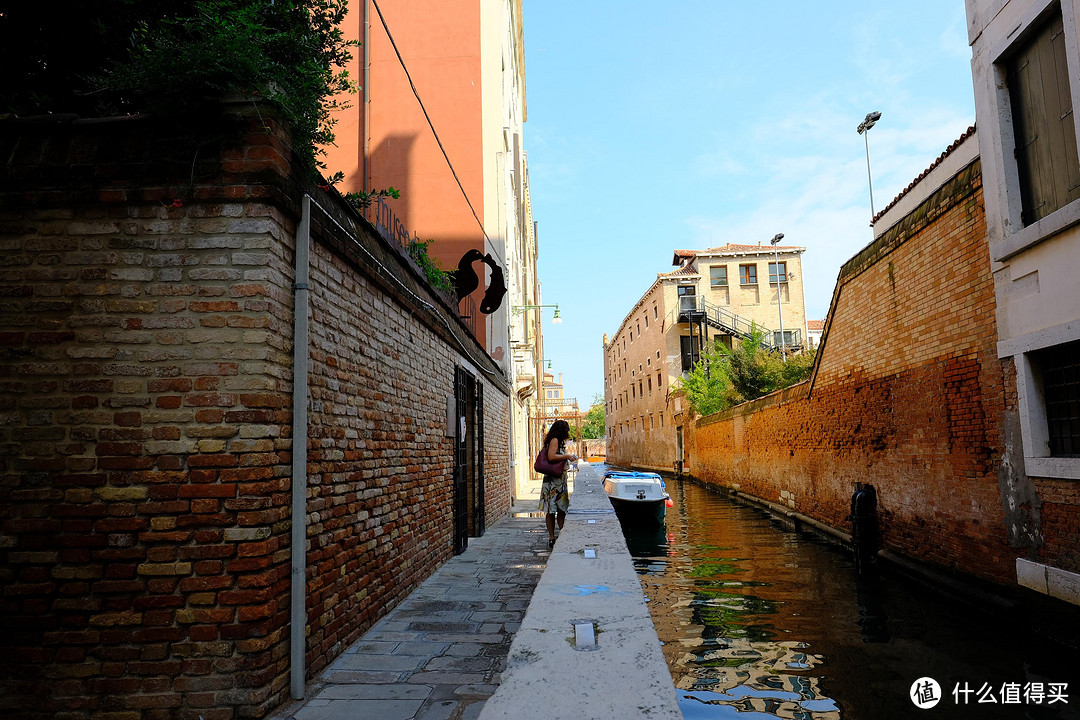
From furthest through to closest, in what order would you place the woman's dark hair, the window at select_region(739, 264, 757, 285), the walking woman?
the window at select_region(739, 264, 757, 285) → the walking woman → the woman's dark hair

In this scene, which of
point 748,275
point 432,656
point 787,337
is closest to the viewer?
point 432,656

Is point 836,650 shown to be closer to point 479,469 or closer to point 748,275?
point 479,469

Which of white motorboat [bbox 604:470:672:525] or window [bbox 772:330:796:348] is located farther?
window [bbox 772:330:796:348]

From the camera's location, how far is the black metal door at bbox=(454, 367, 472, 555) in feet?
26.8

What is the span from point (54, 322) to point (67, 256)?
0.33 metres

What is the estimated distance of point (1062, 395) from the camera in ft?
19.7

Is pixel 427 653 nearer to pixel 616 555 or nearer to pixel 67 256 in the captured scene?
pixel 616 555

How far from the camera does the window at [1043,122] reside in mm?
6031

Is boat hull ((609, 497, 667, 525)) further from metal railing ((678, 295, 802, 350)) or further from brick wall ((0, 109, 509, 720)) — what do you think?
metal railing ((678, 295, 802, 350))

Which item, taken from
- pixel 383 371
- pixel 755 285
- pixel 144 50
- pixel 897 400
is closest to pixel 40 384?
pixel 144 50

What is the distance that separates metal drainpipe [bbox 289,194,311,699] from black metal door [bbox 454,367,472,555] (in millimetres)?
4622

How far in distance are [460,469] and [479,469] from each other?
1611mm

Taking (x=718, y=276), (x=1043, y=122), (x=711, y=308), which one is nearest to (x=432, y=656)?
(x=1043, y=122)

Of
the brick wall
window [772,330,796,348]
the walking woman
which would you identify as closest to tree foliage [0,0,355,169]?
the brick wall
